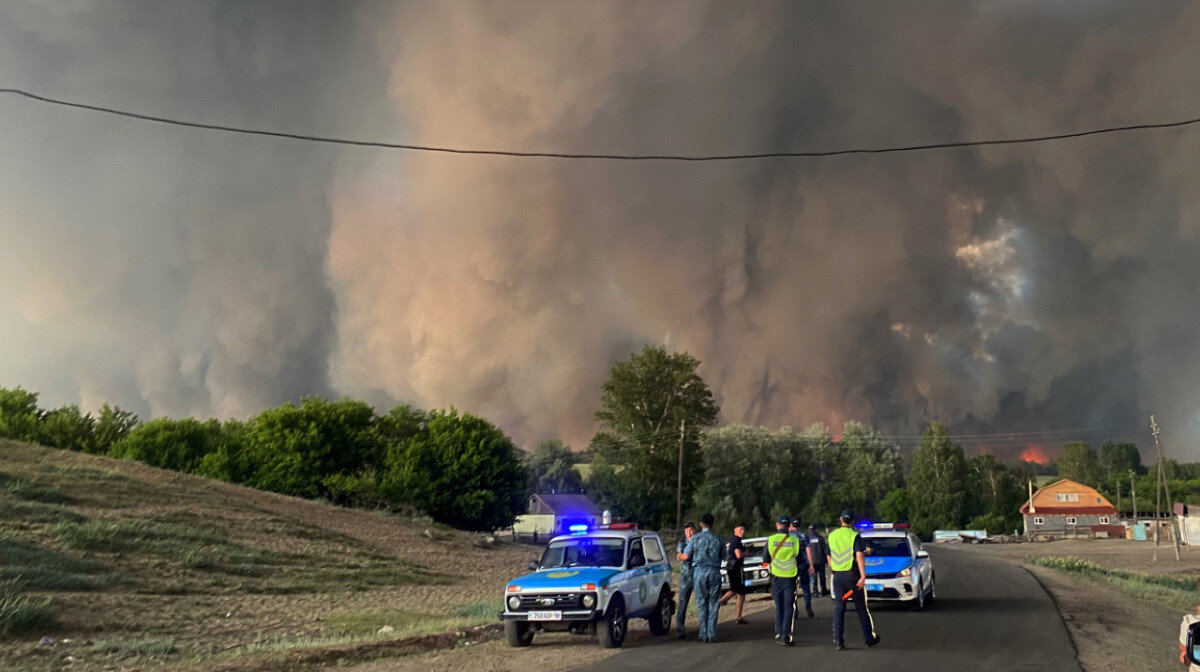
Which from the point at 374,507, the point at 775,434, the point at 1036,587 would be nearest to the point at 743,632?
the point at 1036,587

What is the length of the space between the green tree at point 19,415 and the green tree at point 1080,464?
17693 cm

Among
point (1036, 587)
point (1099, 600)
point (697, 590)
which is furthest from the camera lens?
point (1036, 587)

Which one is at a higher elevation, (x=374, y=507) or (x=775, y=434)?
(x=775, y=434)

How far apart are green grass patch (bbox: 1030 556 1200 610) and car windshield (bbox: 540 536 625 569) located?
19.5 m

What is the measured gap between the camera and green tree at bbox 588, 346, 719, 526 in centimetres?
7588

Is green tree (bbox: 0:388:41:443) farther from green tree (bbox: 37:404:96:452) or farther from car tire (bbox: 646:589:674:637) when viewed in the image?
car tire (bbox: 646:589:674:637)

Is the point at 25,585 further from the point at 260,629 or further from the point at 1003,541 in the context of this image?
the point at 1003,541

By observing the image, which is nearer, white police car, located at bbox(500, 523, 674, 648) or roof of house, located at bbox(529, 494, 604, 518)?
white police car, located at bbox(500, 523, 674, 648)

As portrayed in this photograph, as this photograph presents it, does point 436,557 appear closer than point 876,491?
Yes

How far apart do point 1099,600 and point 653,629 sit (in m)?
15.1

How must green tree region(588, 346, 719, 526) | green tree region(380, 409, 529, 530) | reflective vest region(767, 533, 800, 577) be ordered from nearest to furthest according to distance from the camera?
1. reflective vest region(767, 533, 800, 577)
2. green tree region(380, 409, 529, 530)
3. green tree region(588, 346, 719, 526)

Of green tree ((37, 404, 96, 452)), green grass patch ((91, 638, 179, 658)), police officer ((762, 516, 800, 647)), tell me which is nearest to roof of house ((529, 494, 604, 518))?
green tree ((37, 404, 96, 452))

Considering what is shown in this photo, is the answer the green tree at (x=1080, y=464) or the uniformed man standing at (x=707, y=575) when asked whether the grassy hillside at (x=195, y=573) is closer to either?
the uniformed man standing at (x=707, y=575)

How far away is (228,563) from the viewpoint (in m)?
28.8
